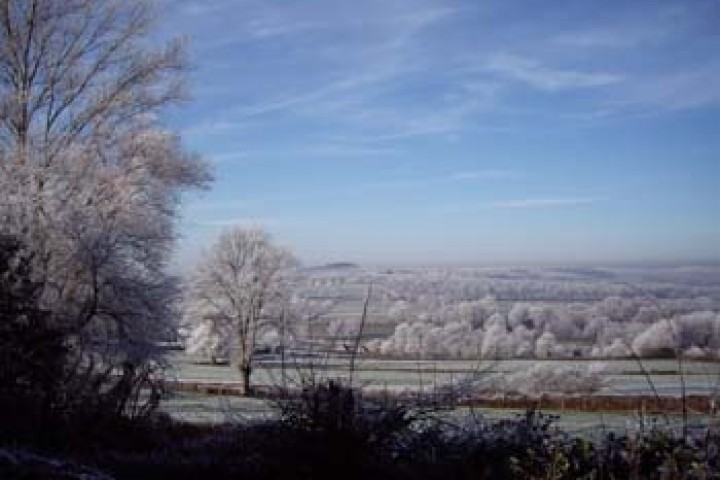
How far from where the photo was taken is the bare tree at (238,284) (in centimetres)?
5053

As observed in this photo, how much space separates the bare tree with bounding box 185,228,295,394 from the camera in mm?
50531

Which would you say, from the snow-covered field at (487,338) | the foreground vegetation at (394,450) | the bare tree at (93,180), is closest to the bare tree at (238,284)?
the snow-covered field at (487,338)

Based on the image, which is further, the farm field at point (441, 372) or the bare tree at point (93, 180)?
the bare tree at point (93, 180)

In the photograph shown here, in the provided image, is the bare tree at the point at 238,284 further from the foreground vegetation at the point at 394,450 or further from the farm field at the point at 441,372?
the foreground vegetation at the point at 394,450

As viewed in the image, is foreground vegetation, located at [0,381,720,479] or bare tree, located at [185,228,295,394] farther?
bare tree, located at [185,228,295,394]

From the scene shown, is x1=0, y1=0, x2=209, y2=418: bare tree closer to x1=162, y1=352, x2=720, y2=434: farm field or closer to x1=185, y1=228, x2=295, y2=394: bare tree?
x1=162, y1=352, x2=720, y2=434: farm field

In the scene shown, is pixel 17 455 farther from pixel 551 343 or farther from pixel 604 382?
pixel 551 343

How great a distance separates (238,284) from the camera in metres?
51.7

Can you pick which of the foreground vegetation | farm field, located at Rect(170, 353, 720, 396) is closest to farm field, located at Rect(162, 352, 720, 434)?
farm field, located at Rect(170, 353, 720, 396)

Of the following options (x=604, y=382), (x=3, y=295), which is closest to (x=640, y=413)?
(x=3, y=295)

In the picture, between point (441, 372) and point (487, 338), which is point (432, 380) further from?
point (487, 338)

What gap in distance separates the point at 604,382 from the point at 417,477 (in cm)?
3640

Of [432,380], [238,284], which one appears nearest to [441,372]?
[432,380]

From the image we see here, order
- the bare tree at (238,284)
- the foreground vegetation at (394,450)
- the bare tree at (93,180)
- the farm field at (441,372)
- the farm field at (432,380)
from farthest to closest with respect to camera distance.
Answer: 1. the bare tree at (238,284)
2. the bare tree at (93,180)
3. the farm field at (432,380)
4. the farm field at (441,372)
5. the foreground vegetation at (394,450)
